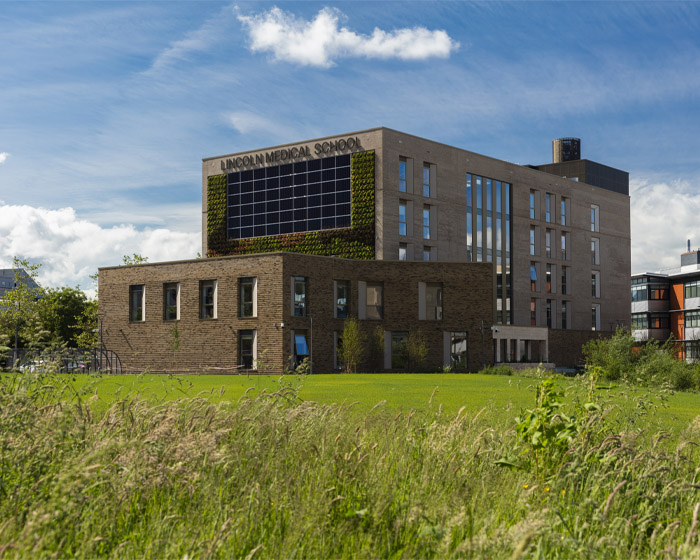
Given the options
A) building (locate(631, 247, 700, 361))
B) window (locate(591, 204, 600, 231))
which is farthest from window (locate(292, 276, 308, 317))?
building (locate(631, 247, 700, 361))

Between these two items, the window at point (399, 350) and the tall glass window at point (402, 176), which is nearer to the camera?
the window at point (399, 350)

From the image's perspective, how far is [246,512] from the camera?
5215 millimetres

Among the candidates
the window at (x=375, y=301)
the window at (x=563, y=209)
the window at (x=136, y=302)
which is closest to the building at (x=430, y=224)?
the window at (x=563, y=209)

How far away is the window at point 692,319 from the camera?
264 ft

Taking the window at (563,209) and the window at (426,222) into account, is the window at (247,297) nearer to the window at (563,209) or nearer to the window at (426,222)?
the window at (426,222)

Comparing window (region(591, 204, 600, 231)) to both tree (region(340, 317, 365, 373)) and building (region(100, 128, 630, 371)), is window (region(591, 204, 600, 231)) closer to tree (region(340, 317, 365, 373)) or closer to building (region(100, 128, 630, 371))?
building (region(100, 128, 630, 371))

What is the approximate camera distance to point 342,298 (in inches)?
1861

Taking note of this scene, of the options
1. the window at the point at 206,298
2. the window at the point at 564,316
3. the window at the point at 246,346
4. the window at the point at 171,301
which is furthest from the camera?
the window at the point at 564,316

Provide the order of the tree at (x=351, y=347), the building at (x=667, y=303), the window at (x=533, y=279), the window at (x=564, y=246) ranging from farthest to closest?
the building at (x=667, y=303) < the window at (x=564, y=246) < the window at (x=533, y=279) < the tree at (x=351, y=347)

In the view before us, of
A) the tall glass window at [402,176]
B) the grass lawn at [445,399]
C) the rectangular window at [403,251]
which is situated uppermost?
the tall glass window at [402,176]

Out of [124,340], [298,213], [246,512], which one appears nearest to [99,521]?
[246,512]

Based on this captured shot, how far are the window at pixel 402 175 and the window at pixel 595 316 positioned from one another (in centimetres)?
2944

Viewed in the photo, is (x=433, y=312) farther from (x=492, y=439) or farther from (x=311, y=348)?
(x=492, y=439)

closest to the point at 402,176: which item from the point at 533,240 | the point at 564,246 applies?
the point at 533,240
